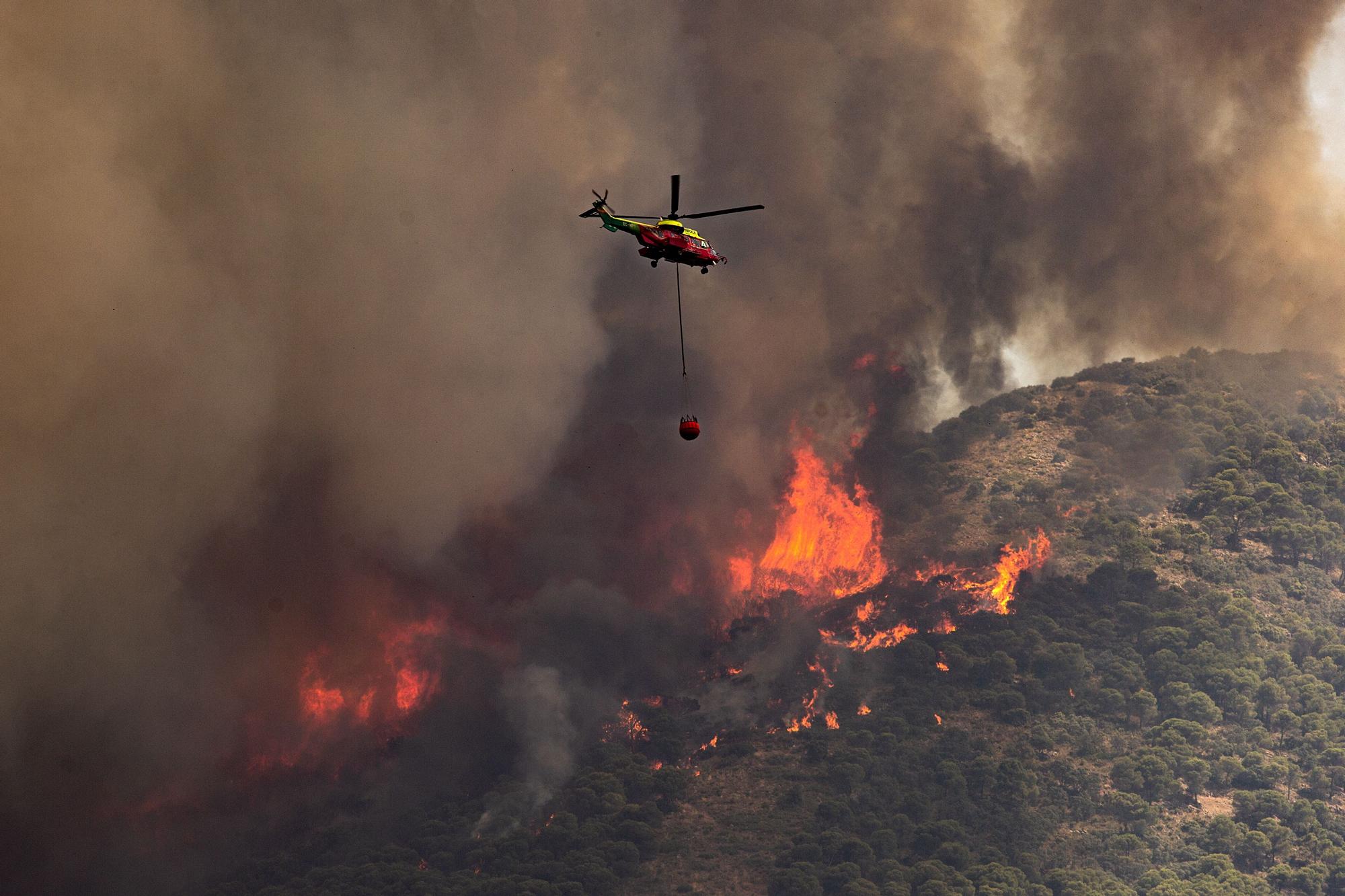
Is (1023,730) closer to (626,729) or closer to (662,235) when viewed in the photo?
(626,729)

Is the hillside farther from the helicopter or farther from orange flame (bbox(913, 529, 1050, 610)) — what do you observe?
the helicopter

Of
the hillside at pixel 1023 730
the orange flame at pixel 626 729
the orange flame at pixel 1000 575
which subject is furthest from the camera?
the orange flame at pixel 1000 575

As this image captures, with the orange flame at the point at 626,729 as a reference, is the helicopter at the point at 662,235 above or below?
above

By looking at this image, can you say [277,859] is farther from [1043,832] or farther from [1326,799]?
[1326,799]

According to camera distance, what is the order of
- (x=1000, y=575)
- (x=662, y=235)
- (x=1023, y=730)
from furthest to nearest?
(x=1000, y=575), (x=1023, y=730), (x=662, y=235)

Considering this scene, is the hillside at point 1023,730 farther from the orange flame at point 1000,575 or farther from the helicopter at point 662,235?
the helicopter at point 662,235

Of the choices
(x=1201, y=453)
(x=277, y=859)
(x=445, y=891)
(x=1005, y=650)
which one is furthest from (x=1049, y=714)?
(x=277, y=859)

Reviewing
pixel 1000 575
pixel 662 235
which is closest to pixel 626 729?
pixel 1000 575

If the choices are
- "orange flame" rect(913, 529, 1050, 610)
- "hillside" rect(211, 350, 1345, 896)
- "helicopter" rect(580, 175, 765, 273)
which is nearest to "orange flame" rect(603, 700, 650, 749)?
"hillside" rect(211, 350, 1345, 896)

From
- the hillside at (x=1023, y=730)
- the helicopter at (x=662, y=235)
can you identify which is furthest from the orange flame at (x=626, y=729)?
the helicopter at (x=662, y=235)
